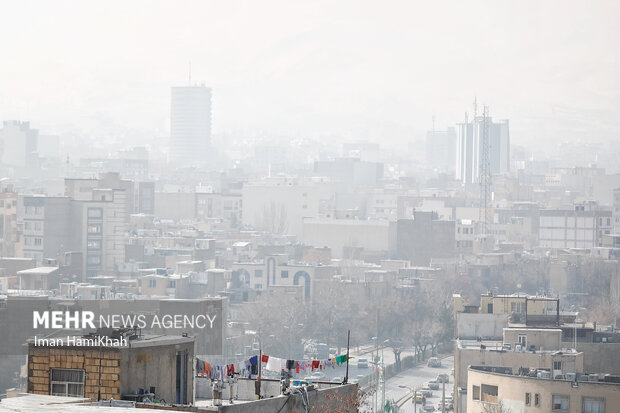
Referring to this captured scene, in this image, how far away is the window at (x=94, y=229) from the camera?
53781mm

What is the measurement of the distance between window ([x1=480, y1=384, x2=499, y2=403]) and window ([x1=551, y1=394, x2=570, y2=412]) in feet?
2.75

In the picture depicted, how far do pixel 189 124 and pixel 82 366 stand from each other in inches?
6427

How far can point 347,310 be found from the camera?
1698 inches

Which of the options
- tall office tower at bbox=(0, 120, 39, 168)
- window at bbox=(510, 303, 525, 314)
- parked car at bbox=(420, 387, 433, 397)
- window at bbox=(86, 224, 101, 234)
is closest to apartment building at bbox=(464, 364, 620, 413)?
window at bbox=(510, 303, 525, 314)

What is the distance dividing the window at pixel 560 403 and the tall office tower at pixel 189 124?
481ft

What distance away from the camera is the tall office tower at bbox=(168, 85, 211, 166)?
16688 cm

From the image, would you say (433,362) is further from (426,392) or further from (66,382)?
(66,382)

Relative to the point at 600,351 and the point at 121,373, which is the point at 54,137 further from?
the point at 121,373

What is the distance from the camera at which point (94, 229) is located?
177ft

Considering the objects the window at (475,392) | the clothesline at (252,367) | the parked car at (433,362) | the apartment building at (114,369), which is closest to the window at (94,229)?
the parked car at (433,362)

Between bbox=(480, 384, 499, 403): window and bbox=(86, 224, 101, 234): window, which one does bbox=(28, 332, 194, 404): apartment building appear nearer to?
bbox=(480, 384, 499, 403): window

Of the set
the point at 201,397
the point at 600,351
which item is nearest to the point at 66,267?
the point at 600,351

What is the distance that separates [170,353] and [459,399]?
1504 centimetres

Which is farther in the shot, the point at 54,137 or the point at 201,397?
the point at 54,137
